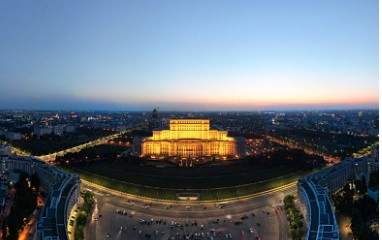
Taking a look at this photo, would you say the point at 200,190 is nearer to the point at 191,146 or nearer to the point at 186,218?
the point at 186,218

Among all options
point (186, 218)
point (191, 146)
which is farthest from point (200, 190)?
point (191, 146)

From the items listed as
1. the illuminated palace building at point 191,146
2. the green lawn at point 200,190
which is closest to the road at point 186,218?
the green lawn at point 200,190

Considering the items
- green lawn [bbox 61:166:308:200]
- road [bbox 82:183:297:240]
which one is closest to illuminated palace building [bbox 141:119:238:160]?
green lawn [bbox 61:166:308:200]

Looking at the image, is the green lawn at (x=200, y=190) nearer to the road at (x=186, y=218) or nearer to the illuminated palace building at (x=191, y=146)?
the road at (x=186, y=218)

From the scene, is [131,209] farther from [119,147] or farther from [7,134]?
[7,134]

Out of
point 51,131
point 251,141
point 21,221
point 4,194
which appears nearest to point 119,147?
point 251,141

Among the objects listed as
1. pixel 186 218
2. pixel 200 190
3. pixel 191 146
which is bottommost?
pixel 186 218
